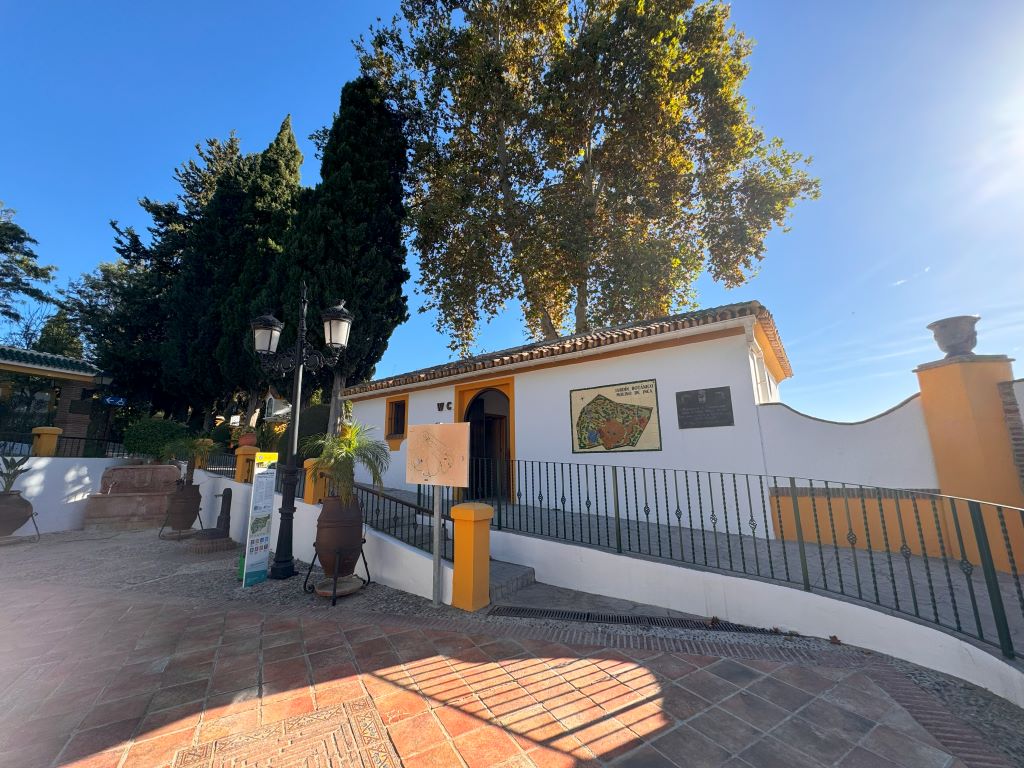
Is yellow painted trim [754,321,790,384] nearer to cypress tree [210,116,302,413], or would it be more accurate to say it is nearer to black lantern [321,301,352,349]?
black lantern [321,301,352,349]

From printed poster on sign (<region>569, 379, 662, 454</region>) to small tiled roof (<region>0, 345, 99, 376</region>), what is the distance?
1936 centimetres

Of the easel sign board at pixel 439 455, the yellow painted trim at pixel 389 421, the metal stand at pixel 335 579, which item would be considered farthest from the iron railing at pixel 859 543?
the yellow painted trim at pixel 389 421

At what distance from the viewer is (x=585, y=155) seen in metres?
14.1

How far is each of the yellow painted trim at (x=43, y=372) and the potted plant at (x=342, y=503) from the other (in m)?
16.9

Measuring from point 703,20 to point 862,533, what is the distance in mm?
14347

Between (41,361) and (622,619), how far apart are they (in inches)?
845

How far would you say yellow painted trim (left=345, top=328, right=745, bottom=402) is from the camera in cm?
680

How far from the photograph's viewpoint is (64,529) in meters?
10.9

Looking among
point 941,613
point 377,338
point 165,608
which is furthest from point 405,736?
point 377,338

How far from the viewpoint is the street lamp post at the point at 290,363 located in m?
5.88

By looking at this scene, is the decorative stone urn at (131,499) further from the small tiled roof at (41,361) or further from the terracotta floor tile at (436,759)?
the terracotta floor tile at (436,759)

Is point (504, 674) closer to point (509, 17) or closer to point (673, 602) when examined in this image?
point (673, 602)

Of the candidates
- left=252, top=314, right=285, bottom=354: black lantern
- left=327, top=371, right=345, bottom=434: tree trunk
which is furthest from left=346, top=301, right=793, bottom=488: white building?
left=327, top=371, right=345, bottom=434: tree trunk

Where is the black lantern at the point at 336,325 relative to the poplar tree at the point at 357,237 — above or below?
below
